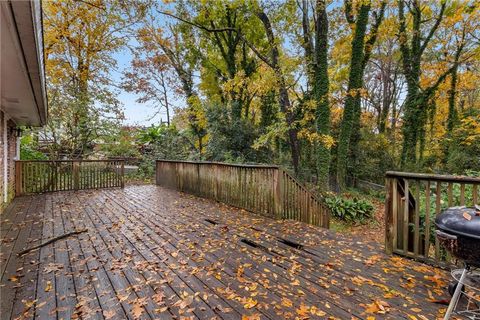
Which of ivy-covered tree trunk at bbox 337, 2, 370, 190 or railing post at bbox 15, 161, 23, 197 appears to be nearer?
railing post at bbox 15, 161, 23, 197

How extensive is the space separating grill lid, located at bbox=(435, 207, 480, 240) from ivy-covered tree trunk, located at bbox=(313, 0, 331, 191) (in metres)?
7.12

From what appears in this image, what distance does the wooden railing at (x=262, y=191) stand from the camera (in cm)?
510

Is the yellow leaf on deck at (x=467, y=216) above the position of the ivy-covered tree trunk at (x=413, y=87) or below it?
below

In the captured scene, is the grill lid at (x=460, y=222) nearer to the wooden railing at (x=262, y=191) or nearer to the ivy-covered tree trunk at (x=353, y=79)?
the wooden railing at (x=262, y=191)

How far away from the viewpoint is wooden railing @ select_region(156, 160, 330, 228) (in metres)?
5.10

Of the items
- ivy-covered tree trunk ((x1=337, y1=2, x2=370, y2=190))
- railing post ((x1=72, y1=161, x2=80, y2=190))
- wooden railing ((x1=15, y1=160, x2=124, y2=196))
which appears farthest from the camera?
ivy-covered tree trunk ((x1=337, y1=2, x2=370, y2=190))

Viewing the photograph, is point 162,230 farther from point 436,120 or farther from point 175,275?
point 436,120

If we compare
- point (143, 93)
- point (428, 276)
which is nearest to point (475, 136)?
point (428, 276)

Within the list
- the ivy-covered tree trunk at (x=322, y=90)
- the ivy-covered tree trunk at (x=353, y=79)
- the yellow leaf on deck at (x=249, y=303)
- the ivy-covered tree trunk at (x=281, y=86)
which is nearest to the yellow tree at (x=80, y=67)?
the ivy-covered tree trunk at (x=281, y=86)

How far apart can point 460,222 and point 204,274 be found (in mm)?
2310

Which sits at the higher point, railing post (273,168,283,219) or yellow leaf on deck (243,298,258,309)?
railing post (273,168,283,219)

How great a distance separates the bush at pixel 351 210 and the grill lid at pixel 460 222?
6.27 meters

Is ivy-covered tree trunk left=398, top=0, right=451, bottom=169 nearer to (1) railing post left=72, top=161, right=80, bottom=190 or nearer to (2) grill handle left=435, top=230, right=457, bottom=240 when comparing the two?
(2) grill handle left=435, top=230, right=457, bottom=240

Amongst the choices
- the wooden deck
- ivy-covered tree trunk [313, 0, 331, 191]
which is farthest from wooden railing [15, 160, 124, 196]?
ivy-covered tree trunk [313, 0, 331, 191]
